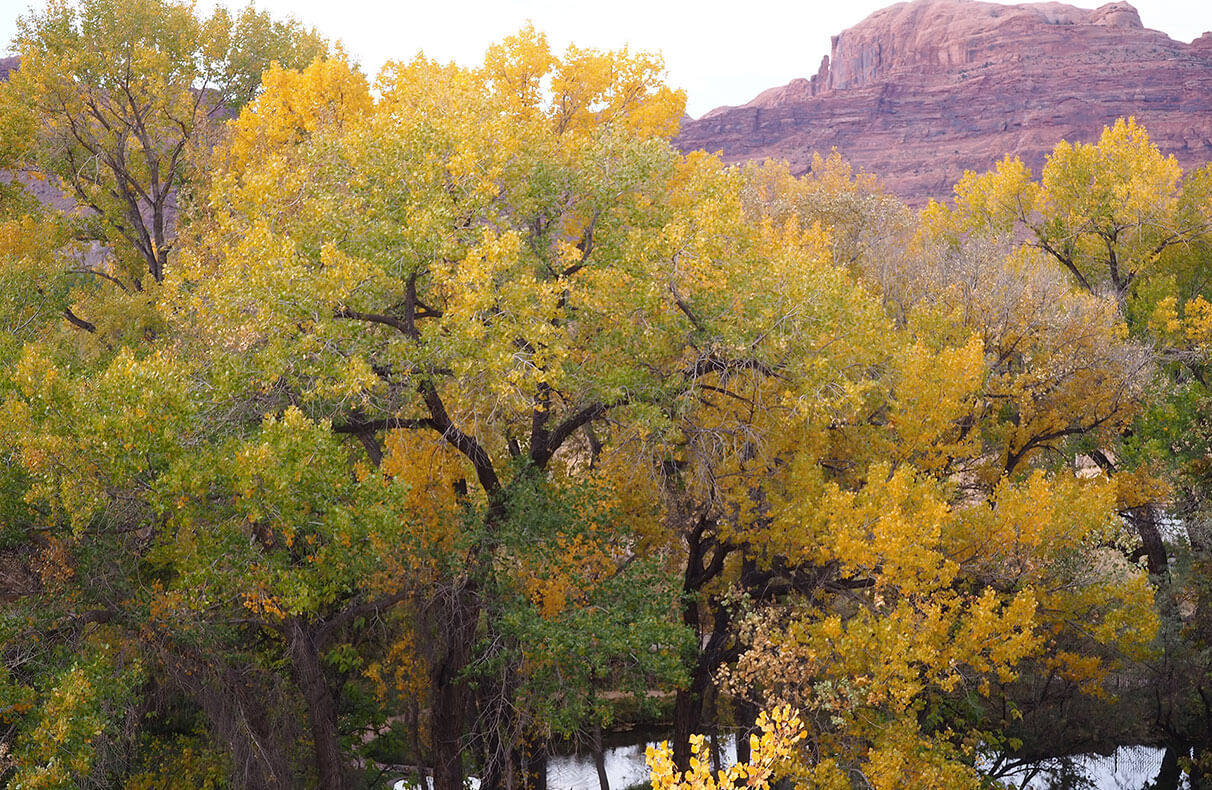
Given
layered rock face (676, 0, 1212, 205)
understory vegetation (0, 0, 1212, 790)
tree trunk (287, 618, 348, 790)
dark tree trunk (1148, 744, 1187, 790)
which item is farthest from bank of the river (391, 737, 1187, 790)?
layered rock face (676, 0, 1212, 205)

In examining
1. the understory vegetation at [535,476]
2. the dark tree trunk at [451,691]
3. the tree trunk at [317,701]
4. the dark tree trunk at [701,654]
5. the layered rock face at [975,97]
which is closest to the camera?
the understory vegetation at [535,476]

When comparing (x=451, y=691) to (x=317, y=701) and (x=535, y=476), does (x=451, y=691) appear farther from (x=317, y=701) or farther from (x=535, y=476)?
(x=535, y=476)

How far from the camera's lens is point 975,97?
138 metres

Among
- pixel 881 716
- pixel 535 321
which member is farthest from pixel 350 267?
pixel 881 716

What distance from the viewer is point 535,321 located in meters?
14.2

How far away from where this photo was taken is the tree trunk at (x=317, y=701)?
15203 mm

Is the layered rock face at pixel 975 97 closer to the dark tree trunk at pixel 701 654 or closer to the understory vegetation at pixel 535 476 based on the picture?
the understory vegetation at pixel 535 476

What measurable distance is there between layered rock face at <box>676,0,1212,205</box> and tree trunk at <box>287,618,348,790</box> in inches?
4695

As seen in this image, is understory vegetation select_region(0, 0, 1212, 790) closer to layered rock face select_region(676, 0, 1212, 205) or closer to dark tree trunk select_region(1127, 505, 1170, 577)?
dark tree trunk select_region(1127, 505, 1170, 577)

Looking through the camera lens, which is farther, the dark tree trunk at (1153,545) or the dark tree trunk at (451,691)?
the dark tree trunk at (1153,545)

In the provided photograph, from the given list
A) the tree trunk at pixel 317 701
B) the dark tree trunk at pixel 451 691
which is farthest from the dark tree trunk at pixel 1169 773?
the tree trunk at pixel 317 701

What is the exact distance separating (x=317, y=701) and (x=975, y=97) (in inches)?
5595

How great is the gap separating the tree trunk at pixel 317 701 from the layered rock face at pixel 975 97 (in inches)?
Answer: 4695

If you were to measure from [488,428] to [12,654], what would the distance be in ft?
23.4
